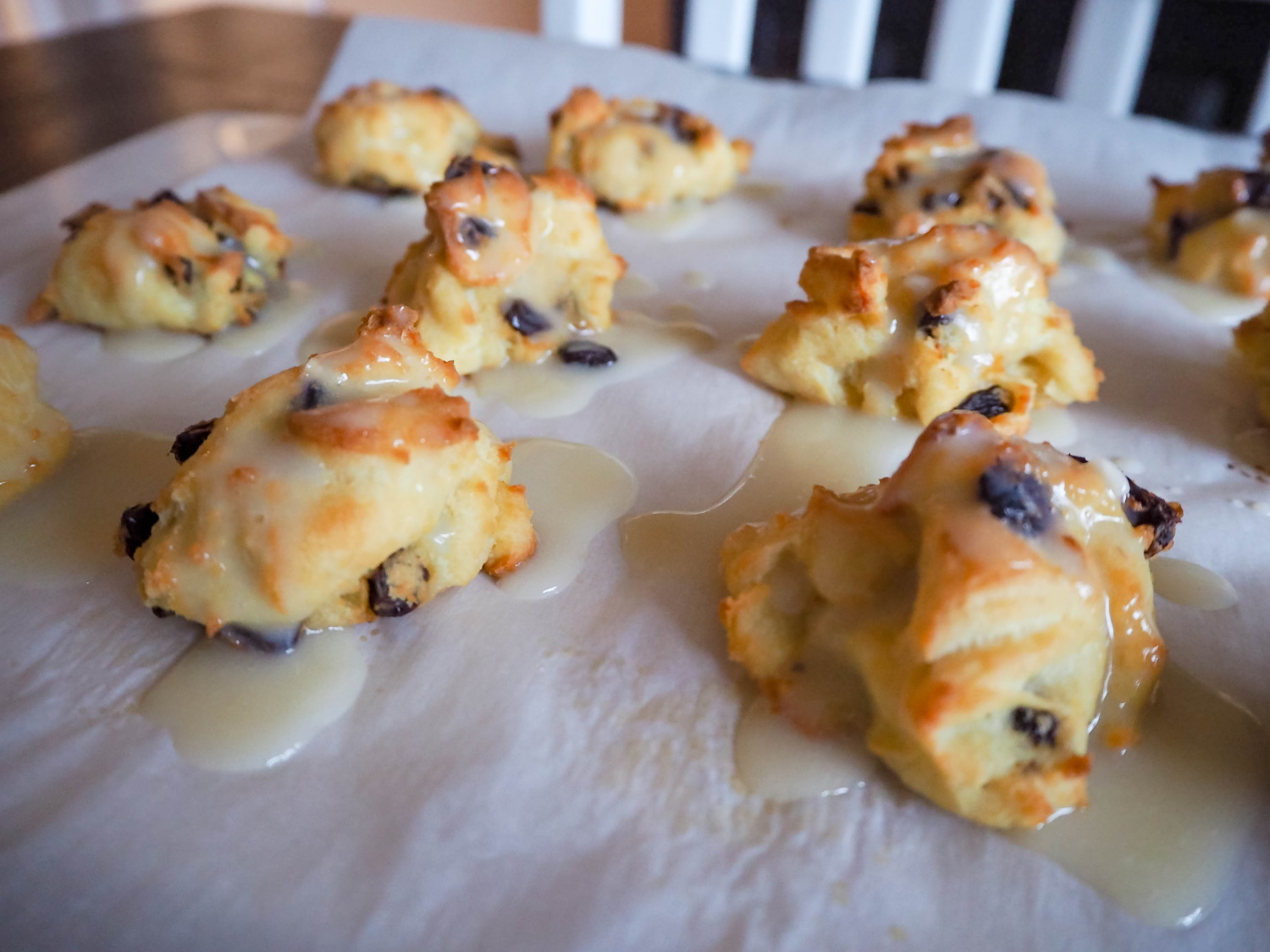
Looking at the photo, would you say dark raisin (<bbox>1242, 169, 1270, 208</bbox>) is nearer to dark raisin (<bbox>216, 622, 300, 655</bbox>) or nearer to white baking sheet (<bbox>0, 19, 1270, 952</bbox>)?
white baking sheet (<bbox>0, 19, 1270, 952</bbox>)

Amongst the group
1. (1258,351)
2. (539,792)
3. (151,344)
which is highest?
(1258,351)

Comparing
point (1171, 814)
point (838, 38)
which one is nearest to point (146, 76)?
point (838, 38)

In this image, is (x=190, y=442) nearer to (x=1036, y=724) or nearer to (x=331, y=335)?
(x=331, y=335)

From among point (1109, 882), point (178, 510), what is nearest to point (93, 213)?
point (178, 510)

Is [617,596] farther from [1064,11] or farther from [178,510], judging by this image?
[1064,11]

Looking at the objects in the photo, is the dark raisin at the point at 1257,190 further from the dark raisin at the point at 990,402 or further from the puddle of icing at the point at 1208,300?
the dark raisin at the point at 990,402

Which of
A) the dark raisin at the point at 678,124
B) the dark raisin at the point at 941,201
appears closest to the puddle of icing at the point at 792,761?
the dark raisin at the point at 941,201
